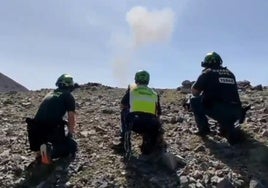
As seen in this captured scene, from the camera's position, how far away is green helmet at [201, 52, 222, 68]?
13.1m

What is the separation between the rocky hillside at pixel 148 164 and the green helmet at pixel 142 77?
1718mm

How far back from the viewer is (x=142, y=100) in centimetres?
1178

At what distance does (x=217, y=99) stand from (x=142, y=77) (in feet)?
6.89

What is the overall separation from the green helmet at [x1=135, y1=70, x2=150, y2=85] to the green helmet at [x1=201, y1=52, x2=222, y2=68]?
1.88m

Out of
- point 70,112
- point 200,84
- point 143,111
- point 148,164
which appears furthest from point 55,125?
point 200,84

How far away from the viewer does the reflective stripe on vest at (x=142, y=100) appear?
11.7 meters

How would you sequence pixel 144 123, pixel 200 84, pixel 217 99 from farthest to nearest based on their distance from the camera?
1. pixel 200 84
2. pixel 217 99
3. pixel 144 123

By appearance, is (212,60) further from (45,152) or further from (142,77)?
(45,152)

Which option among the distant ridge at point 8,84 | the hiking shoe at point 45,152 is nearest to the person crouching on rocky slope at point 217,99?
the hiking shoe at point 45,152

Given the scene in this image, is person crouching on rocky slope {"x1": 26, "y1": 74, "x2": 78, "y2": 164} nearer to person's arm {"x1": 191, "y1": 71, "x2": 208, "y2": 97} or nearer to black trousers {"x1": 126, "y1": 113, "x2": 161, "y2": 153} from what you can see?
black trousers {"x1": 126, "y1": 113, "x2": 161, "y2": 153}

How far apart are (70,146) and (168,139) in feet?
9.15

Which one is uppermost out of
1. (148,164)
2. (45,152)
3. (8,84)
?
(8,84)

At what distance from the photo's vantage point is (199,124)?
13.2 meters

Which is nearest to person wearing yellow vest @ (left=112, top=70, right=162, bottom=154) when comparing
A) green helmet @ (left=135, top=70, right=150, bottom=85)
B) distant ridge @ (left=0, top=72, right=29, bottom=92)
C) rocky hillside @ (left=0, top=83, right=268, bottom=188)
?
green helmet @ (left=135, top=70, right=150, bottom=85)
